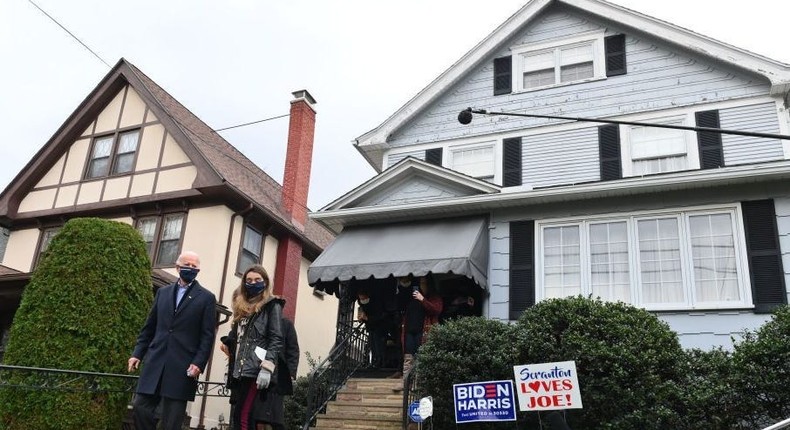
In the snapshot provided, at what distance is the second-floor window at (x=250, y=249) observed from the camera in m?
16.8

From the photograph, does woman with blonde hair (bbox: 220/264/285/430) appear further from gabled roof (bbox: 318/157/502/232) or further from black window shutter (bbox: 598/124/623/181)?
black window shutter (bbox: 598/124/623/181)

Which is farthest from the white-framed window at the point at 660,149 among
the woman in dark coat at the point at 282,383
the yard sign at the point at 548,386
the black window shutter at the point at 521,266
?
the woman in dark coat at the point at 282,383

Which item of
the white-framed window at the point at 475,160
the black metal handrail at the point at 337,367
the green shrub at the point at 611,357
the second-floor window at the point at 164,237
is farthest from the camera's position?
the second-floor window at the point at 164,237

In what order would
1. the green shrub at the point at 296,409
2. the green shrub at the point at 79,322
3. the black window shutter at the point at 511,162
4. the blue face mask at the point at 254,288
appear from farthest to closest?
1. the black window shutter at the point at 511,162
2. the green shrub at the point at 296,409
3. the green shrub at the point at 79,322
4. the blue face mask at the point at 254,288

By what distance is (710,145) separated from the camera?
39.4 feet

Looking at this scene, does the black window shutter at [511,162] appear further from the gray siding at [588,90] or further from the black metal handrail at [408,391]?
the black metal handrail at [408,391]

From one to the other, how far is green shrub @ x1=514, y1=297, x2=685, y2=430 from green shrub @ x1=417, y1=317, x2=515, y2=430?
276 mm

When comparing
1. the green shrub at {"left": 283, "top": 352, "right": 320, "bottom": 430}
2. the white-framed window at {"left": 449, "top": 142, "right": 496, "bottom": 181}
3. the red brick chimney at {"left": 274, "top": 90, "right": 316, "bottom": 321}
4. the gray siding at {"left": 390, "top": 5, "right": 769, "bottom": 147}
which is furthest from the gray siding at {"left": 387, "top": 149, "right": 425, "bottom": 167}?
the green shrub at {"left": 283, "top": 352, "right": 320, "bottom": 430}

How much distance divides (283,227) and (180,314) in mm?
12132

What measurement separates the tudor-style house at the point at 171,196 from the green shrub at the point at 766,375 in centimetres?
1119

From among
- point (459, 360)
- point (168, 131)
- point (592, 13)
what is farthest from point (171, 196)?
point (592, 13)

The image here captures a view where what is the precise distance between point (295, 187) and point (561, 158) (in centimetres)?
822

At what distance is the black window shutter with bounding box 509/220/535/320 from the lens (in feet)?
38.2

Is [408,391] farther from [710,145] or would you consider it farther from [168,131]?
[168,131]
